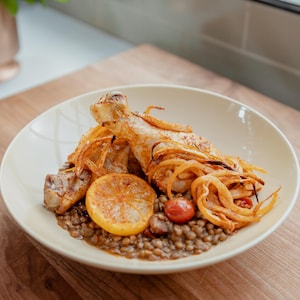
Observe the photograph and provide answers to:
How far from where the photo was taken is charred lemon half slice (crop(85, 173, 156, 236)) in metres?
0.85

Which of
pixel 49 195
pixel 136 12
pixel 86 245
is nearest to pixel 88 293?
pixel 86 245

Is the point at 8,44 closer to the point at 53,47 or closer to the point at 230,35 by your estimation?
the point at 53,47

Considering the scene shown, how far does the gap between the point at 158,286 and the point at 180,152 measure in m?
0.26

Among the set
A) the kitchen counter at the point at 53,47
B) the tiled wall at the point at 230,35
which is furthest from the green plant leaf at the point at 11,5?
the tiled wall at the point at 230,35

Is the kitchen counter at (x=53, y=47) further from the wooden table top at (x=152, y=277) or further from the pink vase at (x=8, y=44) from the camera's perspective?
the wooden table top at (x=152, y=277)

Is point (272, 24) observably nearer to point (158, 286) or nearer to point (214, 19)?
point (214, 19)

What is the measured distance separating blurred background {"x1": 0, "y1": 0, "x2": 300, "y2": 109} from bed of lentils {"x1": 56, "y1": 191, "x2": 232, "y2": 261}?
2.70ft

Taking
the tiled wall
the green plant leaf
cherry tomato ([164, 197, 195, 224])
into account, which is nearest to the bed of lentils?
cherry tomato ([164, 197, 195, 224])

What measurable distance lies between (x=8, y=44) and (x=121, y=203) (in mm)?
1123

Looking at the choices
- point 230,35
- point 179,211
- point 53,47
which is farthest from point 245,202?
point 53,47

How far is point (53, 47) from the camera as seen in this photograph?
2.08 meters

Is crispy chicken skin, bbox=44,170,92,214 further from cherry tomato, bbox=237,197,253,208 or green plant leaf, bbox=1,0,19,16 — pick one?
green plant leaf, bbox=1,0,19,16

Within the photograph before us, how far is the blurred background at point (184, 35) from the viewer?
4.93 feet

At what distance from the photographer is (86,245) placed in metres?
0.85
